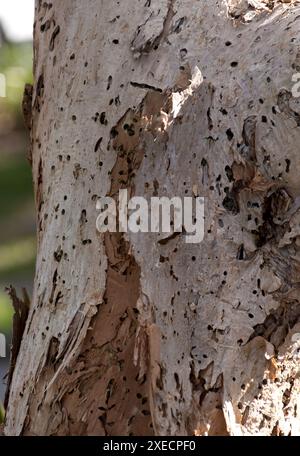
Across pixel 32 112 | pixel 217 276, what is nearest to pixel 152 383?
pixel 217 276

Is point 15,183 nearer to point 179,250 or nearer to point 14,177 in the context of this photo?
point 14,177

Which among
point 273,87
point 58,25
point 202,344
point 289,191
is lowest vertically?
point 202,344

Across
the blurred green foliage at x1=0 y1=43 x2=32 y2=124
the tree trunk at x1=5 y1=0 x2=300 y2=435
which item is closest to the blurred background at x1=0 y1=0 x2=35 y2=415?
the blurred green foliage at x1=0 y1=43 x2=32 y2=124

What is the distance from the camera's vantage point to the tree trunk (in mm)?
1329

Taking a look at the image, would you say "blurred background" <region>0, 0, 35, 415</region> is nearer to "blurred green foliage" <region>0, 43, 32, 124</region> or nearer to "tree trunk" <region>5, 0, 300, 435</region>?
"blurred green foliage" <region>0, 43, 32, 124</region>

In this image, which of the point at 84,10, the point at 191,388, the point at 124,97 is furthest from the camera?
the point at 84,10

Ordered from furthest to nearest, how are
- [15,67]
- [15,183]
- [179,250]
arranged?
[15,183] → [15,67] → [179,250]

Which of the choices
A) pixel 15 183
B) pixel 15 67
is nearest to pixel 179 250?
pixel 15 67

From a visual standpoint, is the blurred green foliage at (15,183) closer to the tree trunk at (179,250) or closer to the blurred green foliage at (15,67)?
the blurred green foliage at (15,67)

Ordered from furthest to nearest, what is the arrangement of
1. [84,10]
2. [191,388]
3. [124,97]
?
[84,10]
[124,97]
[191,388]

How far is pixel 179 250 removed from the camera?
1.36 metres

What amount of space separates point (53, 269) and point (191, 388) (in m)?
0.32
